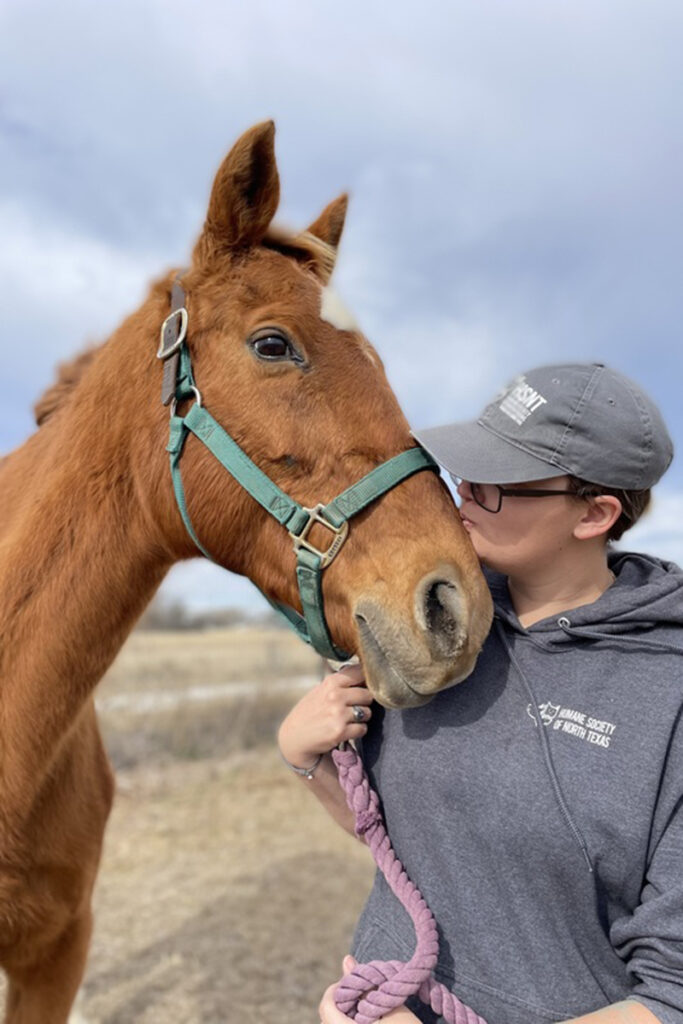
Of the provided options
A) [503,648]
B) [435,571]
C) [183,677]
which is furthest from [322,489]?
[183,677]

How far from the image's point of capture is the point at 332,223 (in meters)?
2.74

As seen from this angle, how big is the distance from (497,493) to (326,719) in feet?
2.17

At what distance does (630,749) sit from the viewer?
4.97 ft

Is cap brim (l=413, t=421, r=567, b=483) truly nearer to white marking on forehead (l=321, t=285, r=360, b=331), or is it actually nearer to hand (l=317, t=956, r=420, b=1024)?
white marking on forehead (l=321, t=285, r=360, b=331)

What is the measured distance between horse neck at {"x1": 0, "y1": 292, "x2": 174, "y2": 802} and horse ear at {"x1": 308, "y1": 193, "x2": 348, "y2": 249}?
675mm

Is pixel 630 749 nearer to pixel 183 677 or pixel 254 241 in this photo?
pixel 254 241

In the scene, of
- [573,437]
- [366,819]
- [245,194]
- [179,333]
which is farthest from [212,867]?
[573,437]

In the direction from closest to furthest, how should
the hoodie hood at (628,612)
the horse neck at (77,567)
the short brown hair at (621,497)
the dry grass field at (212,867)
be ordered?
1. the hoodie hood at (628,612)
2. the short brown hair at (621,497)
3. the horse neck at (77,567)
4. the dry grass field at (212,867)

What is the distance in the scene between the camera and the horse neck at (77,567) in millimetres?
2230

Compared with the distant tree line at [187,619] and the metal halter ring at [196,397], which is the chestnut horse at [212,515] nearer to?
the metal halter ring at [196,397]

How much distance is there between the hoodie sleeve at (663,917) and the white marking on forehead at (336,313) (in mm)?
1259

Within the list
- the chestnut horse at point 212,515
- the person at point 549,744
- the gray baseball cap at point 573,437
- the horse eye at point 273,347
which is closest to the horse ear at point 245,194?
the chestnut horse at point 212,515

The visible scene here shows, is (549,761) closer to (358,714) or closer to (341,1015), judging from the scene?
(358,714)

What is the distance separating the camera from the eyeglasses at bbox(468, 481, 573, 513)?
1.75m
